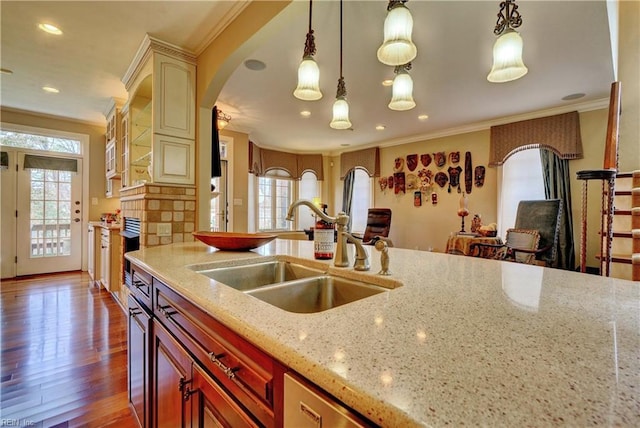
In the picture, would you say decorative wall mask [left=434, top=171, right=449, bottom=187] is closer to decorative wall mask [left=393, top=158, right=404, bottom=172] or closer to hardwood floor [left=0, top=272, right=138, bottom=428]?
decorative wall mask [left=393, top=158, right=404, bottom=172]

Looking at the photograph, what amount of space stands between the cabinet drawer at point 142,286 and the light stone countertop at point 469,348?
41cm

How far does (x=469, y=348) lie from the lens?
1.69 ft

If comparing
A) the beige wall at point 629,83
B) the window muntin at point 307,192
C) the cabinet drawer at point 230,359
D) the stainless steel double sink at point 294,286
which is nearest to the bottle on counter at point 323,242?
the stainless steel double sink at point 294,286

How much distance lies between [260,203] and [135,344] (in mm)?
4910

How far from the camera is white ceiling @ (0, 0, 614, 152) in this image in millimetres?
2139

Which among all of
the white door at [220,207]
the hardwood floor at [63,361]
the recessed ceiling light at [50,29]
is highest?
the recessed ceiling light at [50,29]

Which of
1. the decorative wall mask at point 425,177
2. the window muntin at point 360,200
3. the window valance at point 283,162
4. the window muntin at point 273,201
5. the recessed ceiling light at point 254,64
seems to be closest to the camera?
the recessed ceiling light at point 254,64

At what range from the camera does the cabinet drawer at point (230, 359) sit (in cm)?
59

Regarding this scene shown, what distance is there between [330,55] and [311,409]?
9.28 feet

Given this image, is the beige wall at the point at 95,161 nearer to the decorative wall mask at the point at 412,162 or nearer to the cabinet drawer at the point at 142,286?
the cabinet drawer at the point at 142,286

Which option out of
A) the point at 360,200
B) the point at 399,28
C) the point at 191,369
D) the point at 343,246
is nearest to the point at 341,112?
the point at 399,28

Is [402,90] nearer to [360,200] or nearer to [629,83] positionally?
[629,83]

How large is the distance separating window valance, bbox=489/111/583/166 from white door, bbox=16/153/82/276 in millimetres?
6783

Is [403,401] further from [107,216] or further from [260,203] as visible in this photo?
[260,203]
